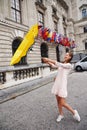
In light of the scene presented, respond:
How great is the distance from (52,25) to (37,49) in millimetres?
6046

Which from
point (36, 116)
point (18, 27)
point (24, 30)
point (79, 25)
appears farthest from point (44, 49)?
point (79, 25)

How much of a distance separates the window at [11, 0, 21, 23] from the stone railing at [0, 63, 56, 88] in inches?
223

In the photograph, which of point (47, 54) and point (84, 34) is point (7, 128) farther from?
point (84, 34)

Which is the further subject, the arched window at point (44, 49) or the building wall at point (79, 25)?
the building wall at point (79, 25)

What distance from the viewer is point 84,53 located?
110 ft

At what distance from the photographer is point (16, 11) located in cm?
1598

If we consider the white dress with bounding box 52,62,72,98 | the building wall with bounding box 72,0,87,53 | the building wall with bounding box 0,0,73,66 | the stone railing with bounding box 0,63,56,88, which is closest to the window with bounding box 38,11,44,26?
the building wall with bounding box 0,0,73,66

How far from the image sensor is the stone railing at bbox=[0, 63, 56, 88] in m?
9.16

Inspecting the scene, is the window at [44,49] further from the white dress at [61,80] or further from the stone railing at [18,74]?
the white dress at [61,80]

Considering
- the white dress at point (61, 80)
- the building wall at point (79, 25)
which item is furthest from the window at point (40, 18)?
the white dress at point (61, 80)

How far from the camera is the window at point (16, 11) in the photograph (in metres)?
15.5

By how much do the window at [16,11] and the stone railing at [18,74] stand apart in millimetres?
5668

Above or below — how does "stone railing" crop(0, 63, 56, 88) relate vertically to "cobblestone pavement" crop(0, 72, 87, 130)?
above

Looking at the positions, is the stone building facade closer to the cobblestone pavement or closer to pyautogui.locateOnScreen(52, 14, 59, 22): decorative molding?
pyautogui.locateOnScreen(52, 14, 59, 22): decorative molding
